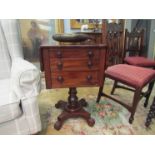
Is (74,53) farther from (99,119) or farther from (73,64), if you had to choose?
(99,119)

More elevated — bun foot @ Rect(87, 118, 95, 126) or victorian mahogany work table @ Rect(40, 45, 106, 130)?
victorian mahogany work table @ Rect(40, 45, 106, 130)

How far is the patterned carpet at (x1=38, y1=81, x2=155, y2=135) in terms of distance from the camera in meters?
1.30

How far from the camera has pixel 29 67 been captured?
1039 mm

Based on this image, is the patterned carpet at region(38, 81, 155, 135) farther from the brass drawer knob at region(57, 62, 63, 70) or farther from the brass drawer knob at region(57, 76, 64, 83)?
the brass drawer knob at region(57, 62, 63, 70)

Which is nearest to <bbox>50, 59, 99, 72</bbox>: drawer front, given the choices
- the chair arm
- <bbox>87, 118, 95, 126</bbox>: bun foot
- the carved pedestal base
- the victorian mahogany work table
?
the victorian mahogany work table

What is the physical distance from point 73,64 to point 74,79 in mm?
120

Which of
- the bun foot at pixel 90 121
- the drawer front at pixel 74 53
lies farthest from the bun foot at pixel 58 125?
the drawer front at pixel 74 53

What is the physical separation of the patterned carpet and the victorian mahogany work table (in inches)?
15.7

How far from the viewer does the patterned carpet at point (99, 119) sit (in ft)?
4.25

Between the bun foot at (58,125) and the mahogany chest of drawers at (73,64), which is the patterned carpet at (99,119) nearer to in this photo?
the bun foot at (58,125)
